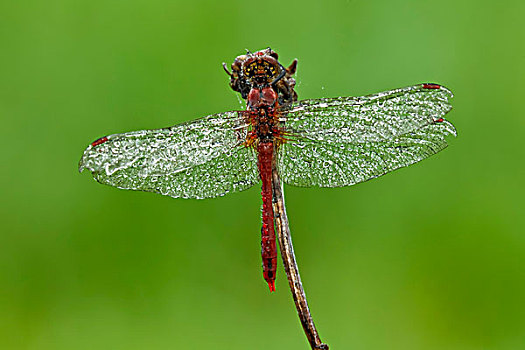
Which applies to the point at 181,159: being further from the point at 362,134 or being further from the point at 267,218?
the point at 362,134

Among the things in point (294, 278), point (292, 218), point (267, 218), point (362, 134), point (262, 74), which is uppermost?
point (262, 74)

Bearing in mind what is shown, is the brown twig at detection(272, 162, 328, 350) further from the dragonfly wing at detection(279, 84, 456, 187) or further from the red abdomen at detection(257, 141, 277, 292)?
the dragonfly wing at detection(279, 84, 456, 187)

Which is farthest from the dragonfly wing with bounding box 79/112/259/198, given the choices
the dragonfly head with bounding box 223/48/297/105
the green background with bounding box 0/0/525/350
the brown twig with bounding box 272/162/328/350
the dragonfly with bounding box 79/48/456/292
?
the green background with bounding box 0/0/525/350

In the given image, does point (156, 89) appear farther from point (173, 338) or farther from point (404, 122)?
point (404, 122)

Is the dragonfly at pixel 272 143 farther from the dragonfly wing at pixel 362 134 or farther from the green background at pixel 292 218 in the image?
the green background at pixel 292 218

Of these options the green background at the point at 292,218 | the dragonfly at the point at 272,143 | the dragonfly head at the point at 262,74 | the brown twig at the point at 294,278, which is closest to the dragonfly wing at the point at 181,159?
the dragonfly at the point at 272,143

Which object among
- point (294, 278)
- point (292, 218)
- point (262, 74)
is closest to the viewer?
point (294, 278)

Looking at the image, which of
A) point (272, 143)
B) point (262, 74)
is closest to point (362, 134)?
point (272, 143)
